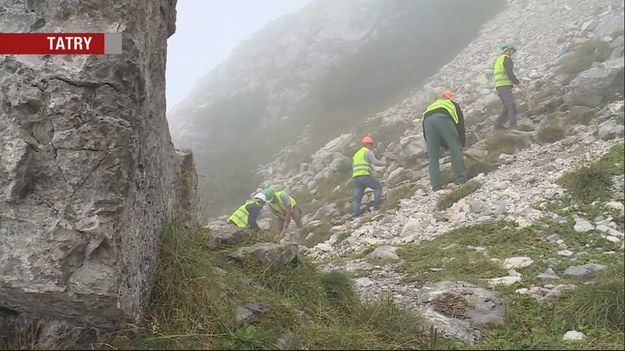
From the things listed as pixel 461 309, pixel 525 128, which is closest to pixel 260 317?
pixel 461 309

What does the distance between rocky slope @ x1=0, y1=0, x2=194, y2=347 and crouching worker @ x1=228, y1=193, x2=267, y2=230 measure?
21.5ft

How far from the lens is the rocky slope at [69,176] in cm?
336

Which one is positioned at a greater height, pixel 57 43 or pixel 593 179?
pixel 57 43

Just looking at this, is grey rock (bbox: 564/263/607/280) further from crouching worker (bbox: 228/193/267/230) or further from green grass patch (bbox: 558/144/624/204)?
crouching worker (bbox: 228/193/267/230)

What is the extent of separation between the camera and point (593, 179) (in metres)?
7.61

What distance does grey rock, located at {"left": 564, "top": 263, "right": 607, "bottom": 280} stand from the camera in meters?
5.27

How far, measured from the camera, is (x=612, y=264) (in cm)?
523

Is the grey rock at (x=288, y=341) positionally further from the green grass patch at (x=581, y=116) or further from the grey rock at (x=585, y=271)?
the green grass patch at (x=581, y=116)

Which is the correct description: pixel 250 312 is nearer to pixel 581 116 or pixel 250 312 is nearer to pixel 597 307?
pixel 597 307

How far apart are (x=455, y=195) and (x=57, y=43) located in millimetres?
7515

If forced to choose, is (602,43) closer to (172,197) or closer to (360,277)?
(360,277)

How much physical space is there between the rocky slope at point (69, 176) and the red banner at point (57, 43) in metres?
0.05

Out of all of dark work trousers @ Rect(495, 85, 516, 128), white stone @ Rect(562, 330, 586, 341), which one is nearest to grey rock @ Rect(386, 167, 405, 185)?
dark work trousers @ Rect(495, 85, 516, 128)

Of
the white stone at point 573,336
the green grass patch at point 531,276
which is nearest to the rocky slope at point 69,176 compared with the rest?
the green grass patch at point 531,276
